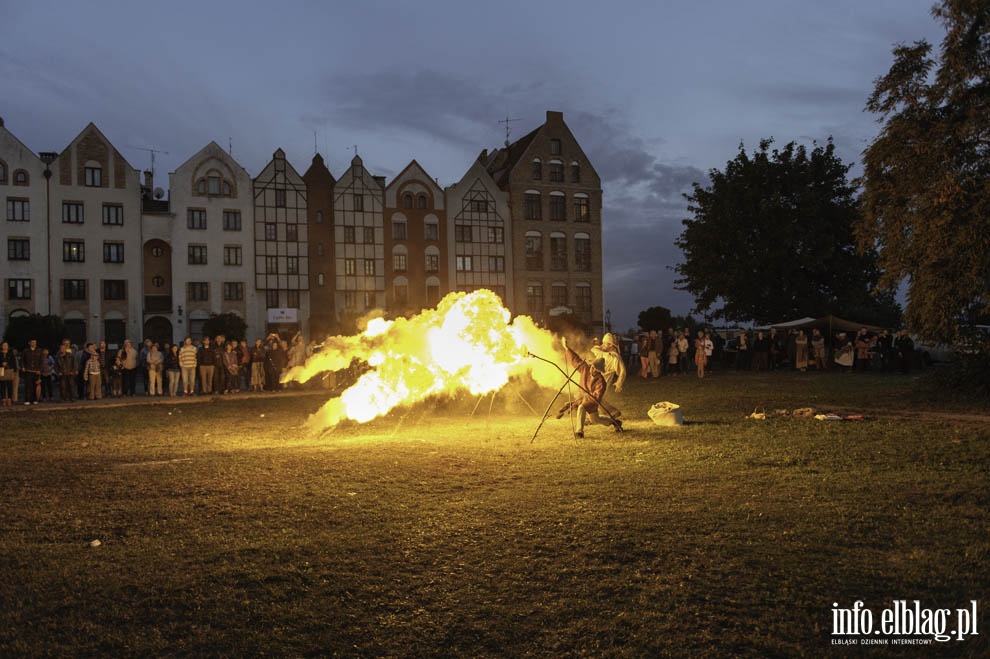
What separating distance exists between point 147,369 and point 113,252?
96.1ft

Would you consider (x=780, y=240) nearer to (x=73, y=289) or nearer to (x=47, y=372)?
(x=47, y=372)

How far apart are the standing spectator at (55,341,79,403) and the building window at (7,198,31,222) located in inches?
1196

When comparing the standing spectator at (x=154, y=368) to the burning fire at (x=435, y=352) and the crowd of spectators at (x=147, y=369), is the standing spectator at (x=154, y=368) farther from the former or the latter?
the burning fire at (x=435, y=352)

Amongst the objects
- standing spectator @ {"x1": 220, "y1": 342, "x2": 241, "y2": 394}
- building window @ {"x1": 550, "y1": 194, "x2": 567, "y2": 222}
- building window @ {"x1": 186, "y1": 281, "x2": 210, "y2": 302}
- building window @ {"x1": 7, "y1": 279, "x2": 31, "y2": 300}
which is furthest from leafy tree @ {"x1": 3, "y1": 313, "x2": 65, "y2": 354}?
building window @ {"x1": 550, "y1": 194, "x2": 567, "y2": 222}

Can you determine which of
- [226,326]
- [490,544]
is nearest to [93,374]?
[490,544]

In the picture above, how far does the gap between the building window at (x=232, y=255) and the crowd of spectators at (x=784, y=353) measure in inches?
1222

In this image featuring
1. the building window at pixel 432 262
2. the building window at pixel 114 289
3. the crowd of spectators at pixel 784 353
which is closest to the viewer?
the crowd of spectators at pixel 784 353

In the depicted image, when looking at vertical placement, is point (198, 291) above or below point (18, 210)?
below

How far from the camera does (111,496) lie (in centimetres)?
938

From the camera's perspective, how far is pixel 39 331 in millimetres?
40656

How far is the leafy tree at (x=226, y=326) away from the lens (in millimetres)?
47312

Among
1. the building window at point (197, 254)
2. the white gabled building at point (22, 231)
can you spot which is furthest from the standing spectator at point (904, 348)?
the white gabled building at point (22, 231)

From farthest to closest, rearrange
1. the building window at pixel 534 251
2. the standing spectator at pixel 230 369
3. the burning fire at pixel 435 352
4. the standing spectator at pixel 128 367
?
the building window at pixel 534 251 < the standing spectator at pixel 230 369 < the standing spectator at pixel 128 367 < the burning fire at pixel 435 352

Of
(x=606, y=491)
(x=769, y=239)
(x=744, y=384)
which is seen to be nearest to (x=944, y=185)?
(x=744, y=384)
